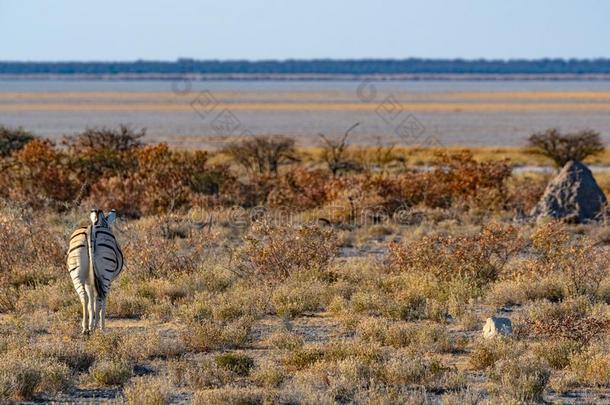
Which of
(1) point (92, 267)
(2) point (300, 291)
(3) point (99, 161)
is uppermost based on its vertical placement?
(1) point (92, 267)

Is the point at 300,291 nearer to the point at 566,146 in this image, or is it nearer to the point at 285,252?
the point at 285,252

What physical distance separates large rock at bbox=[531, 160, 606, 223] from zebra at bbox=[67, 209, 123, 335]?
A: 11.3 metres

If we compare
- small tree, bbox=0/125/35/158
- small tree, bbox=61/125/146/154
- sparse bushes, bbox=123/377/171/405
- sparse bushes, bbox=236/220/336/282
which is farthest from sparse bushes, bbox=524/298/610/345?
small tree, bbox=0/125/35/158

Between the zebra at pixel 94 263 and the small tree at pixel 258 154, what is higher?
the zebra at pixel 94 263

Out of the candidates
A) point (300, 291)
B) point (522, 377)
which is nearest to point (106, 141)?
point (300, 291)

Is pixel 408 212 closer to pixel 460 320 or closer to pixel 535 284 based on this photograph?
pixel 535 284

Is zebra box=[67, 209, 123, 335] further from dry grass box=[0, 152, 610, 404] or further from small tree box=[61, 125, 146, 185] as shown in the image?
small tree box=[61, 125, 146, 185]

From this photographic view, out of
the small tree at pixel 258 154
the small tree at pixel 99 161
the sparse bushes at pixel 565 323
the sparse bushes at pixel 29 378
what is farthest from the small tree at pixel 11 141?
the sparse bushes at pixel 29 378

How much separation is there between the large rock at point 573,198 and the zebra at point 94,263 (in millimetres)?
11336

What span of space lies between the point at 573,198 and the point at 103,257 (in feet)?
39.3

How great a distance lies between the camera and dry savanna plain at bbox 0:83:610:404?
372 inches

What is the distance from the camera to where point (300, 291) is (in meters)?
13.3

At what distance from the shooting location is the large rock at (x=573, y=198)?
67.8ft

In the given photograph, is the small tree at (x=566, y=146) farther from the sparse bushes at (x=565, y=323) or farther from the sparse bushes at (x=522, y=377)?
the sparse bushes at (x=522, y=377)
